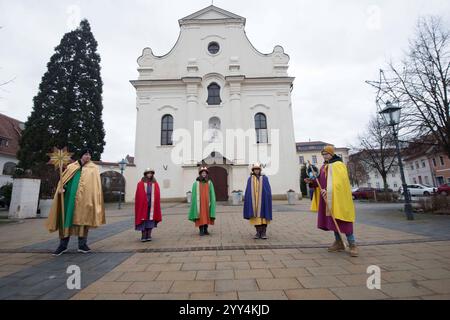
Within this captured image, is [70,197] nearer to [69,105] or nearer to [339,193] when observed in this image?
[339,193]

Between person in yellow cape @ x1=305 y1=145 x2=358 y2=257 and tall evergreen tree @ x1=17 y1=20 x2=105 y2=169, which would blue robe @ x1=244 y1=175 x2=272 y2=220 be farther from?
tall evergreen tree @ x1=17 y1=20 x2=105 y2=169

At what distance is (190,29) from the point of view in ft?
74.2

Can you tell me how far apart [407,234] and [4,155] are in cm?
3650

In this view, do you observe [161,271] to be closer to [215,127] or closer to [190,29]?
[215,127]

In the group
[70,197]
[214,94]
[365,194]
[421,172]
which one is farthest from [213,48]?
[421,172]

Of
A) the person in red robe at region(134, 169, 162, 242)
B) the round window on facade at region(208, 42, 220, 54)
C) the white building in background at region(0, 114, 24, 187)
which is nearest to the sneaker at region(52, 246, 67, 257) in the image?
the person in red robe at region(134, 169, 162, 242)

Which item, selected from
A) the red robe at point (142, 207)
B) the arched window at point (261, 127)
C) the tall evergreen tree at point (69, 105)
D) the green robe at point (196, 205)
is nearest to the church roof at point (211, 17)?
the arched window at point (261, 127)

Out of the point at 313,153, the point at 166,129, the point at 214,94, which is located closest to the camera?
the point at 166,129

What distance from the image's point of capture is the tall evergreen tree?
2084cm

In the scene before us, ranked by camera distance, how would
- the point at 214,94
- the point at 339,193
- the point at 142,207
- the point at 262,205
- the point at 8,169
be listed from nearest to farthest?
the point at 339,193 < the point at 142,207 < the point at 262,205 < the point at 214,94 < the point at 8,169

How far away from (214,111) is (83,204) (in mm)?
17089

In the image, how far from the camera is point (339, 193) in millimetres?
3939

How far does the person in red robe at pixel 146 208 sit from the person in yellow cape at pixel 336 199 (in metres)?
3.50

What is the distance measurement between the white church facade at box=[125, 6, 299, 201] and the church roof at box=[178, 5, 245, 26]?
0.09m
